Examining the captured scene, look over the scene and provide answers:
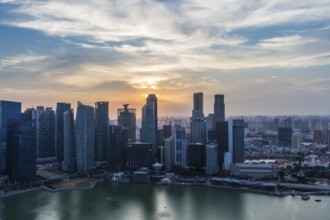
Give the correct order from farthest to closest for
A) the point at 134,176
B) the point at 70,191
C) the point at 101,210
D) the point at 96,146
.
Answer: the point at 96,146 → the point at 134,176 → the point at 70,191 → the point at 101,210

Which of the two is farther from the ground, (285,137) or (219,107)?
(219,107)

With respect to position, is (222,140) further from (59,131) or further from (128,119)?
(59,131)

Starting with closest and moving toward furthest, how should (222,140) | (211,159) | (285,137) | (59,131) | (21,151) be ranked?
1. (21,151)
2. (211,159)
3. (222,140)
4. (59,131)
5. (285,137)

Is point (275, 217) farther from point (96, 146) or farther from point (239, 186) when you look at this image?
Result: point (96, 146)

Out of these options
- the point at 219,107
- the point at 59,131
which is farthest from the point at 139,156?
the point at 219,107

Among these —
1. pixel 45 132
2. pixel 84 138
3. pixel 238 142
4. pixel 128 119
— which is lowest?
pixel 238 142

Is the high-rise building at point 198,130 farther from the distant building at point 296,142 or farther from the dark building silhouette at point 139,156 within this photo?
the distant building at point 296,142

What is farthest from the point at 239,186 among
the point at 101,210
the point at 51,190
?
the point at 51,190

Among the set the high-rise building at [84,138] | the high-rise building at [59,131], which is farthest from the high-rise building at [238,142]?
the high-rise building at [59,131]
